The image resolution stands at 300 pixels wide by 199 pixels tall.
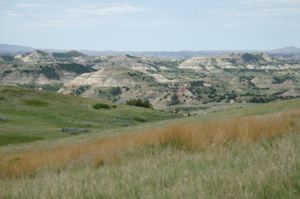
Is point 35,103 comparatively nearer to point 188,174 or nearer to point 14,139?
point 14,139

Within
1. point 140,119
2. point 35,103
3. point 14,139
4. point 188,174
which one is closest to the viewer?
point 188,174

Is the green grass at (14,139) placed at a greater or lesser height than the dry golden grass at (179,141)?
lesser

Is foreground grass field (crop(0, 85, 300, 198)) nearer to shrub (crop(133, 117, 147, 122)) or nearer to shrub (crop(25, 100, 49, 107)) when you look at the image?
shrub (crop(133, 117, 147, 122))

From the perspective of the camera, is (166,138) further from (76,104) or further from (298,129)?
(76,104)

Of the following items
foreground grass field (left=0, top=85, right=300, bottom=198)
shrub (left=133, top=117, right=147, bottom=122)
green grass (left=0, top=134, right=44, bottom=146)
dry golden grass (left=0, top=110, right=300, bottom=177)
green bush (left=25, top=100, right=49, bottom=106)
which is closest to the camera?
foreground grass field (left=0, top=85, right=300, bottom=198)

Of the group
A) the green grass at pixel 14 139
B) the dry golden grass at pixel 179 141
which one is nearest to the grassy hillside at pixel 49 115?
the green grass at pixel 14 139

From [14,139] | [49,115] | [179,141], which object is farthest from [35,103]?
[179,141]

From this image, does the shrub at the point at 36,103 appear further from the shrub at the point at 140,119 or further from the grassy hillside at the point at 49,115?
the shrub at the point at 140,119

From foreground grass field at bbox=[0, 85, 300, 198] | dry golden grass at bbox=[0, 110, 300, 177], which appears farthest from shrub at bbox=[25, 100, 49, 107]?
foreground grass field at bbox=[0, 85, 300, 198]

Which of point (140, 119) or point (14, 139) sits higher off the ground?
point (14, 139)

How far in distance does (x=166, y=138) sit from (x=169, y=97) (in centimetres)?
16046

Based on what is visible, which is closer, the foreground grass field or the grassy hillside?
the foreground grass field


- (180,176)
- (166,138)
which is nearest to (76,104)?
(166,138)

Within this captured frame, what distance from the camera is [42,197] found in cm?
373
